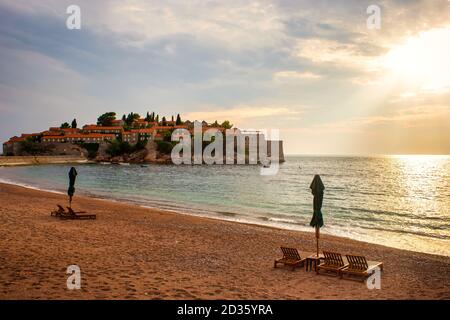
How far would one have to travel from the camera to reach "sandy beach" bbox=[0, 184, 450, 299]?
10445 mm

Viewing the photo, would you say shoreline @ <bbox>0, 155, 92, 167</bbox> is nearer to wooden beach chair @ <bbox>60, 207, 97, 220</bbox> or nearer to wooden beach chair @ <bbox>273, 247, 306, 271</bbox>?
wooden beach chair @ <bbox>60, 207, 97, 220</bbox>

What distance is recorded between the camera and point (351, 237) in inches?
956

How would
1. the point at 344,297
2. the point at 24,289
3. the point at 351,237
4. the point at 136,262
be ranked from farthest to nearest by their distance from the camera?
1. the point at 351,237
2. the point at 136,262
3. the point at 344,297
4. the point at 24,289

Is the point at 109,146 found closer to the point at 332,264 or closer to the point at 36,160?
the point at 36,160

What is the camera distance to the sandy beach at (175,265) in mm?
10445

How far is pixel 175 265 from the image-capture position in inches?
533

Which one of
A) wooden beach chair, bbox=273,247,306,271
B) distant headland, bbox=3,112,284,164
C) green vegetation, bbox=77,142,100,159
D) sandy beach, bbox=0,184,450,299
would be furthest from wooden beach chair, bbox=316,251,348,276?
green vegetation, bbox=77,142,100,159

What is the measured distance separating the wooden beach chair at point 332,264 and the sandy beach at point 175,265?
35 centimetres

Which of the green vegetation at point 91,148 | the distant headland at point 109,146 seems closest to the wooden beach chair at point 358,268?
the distant headland at point 109,146

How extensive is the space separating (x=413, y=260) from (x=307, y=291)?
28.7ft

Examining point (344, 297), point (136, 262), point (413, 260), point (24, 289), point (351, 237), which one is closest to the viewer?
point (24, 289)

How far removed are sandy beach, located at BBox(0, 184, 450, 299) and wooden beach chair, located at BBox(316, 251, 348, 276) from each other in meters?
0.35
